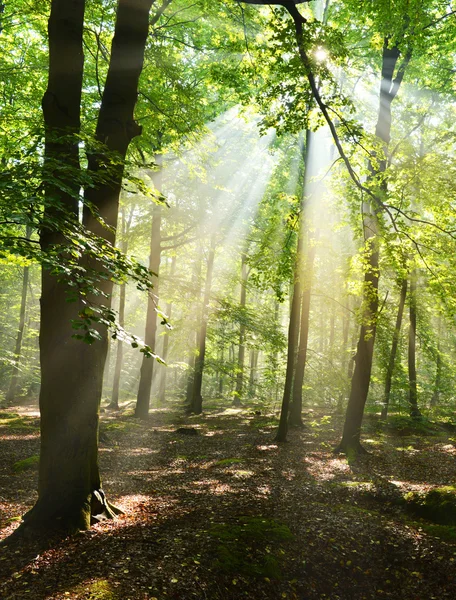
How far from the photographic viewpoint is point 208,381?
37.6 metres

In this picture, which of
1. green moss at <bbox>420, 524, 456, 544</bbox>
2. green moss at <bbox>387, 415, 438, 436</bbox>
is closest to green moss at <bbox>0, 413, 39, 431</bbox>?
green moss at <bbox>420, 524, 456, 544</bbox>

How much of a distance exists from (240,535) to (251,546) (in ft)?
0.86

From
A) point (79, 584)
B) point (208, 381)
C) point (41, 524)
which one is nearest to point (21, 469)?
point (41, 524)

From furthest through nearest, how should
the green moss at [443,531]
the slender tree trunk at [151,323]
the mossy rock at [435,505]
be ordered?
the slender tree trunk at [151,323] < the mossy rock at [435,505] < the green moss at [443,531]

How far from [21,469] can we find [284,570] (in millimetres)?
7039

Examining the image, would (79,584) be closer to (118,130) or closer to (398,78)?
(118,130)

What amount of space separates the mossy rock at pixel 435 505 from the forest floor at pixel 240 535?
21 centimetres

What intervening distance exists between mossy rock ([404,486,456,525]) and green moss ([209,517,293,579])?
102 inches

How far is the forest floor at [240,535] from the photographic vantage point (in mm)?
4426

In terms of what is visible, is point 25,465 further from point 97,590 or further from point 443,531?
point 443,531

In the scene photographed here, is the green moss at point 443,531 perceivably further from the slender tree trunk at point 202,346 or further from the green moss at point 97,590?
the slender tree trunk at point 202,346

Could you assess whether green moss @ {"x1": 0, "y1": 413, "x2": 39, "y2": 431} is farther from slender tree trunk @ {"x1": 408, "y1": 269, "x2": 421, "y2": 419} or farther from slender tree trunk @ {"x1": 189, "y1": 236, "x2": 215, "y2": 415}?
slender tree trunk @ {"x1": 408, "y1": 269, "x2": 421, "y2": 419}

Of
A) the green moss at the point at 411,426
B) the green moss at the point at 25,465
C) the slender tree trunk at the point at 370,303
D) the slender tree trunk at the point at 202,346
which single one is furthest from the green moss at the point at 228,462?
the green moss at the point at 411,426

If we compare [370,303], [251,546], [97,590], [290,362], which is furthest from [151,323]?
[97,590]
